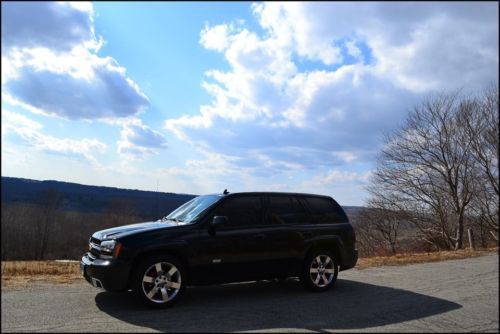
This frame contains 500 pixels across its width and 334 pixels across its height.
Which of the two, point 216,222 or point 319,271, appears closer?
point 216,222

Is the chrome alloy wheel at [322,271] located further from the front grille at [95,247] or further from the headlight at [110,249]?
the front grille at [95,247]

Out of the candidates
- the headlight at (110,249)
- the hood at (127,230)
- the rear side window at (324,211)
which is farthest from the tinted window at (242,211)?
the headlight at (110,249)

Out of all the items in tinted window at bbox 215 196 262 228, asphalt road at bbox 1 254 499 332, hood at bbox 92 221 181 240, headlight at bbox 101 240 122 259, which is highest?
tinted window at bbox 215 196 262 228

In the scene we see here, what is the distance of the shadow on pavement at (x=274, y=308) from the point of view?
621 cm

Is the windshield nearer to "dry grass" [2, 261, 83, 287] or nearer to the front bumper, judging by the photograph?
the front bumper

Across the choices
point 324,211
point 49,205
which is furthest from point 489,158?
point 49,205

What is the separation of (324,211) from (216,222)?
254cm

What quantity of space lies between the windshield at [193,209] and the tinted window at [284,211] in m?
0.98

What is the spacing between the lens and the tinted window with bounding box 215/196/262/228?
313 inches

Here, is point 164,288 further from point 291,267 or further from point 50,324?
point 291,267

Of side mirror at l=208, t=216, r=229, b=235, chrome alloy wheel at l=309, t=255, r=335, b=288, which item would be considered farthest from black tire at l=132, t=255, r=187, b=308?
chrome alloy wheel at l=309, t=255, r=335, b=288

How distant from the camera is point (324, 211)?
357 inches

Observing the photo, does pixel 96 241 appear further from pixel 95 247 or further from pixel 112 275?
pixel 112 275

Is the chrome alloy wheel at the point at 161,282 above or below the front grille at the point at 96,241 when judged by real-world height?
below
